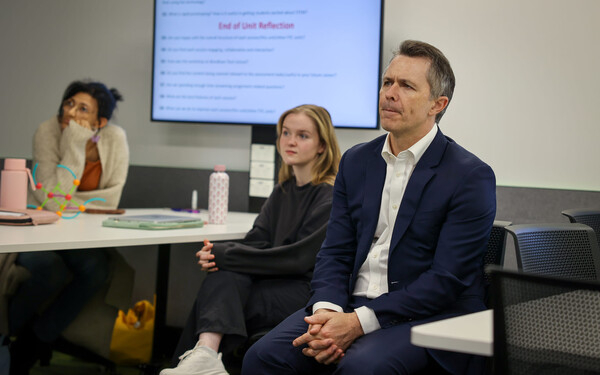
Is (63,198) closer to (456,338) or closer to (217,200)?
(217,200)

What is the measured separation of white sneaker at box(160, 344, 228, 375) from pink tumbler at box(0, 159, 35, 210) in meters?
1.03

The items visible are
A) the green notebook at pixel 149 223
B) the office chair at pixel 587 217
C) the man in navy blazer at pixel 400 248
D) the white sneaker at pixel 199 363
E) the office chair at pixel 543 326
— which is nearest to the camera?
the office chair at pixel 543 326

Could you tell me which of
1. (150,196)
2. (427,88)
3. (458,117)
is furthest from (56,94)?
(427,88)

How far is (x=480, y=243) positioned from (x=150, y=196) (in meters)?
2.41

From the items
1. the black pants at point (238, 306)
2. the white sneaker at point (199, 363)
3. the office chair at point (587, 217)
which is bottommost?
the white sneaker at point (199, 363)

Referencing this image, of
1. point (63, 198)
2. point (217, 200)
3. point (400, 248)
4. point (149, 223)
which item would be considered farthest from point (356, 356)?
point (63, 198)

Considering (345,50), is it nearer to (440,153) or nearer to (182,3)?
(182,3)

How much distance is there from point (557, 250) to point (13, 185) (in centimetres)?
206

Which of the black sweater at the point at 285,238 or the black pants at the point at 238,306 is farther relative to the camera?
the black sweater at the point at 285,238

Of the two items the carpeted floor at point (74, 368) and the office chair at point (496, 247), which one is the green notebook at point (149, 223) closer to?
the carpeted floor at point (74, 368)

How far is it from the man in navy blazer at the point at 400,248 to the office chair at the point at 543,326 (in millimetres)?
554

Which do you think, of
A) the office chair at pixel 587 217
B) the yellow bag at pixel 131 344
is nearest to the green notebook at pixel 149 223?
the yellow bag at pixel 131 344

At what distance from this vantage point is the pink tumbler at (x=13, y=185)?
2.69m

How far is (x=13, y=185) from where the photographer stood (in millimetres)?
2688
